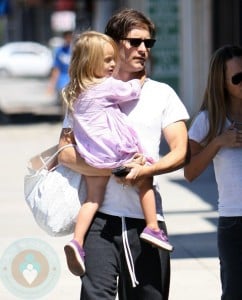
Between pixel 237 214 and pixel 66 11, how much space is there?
48111 millimetres

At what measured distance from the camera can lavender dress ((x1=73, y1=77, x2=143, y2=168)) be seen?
465 centimetres

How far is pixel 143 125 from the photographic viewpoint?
15.5 feet

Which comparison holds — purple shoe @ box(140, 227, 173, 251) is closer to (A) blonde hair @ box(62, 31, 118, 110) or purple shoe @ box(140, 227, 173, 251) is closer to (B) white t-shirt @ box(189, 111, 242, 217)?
(B) white t-shirt @ box(189, 111, 242, 217)

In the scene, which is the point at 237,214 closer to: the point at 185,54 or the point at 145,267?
the point at 145,267

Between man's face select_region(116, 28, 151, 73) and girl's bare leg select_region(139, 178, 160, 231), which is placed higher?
man's face select_region(116, 28, 151, 73)

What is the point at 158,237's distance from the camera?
4602 mm

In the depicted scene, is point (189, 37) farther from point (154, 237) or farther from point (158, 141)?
point (154, 237)

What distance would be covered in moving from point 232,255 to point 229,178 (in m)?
0.37

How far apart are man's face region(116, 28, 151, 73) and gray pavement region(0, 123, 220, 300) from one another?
8.60ft

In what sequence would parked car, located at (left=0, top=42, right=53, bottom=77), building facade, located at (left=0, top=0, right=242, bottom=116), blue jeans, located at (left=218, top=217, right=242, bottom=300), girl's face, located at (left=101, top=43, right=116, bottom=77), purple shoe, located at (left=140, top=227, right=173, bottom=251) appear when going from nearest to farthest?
purple shoe, located at (left=140, top=227, right=173, bottom=251), girl's face, located at (left=101, top=43, right=116, bottom=77), blue jeans, located at (left=218, top=217, right=242, bottom=300), building facade, located at (left=0, top=0, right=242, bottom=116), parked car, located at (left=0, top=42, right=53, bottom=77)

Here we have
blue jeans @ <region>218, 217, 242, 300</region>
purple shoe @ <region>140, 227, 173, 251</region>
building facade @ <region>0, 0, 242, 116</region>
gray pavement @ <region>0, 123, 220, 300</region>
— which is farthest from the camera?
building facade @ <region>0, 0, 242, 116</region>

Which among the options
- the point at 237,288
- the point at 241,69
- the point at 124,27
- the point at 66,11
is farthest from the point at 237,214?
the point at 66,11

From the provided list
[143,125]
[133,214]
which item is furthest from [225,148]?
[133,214]

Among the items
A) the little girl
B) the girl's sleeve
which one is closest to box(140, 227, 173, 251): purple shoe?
the little girl
